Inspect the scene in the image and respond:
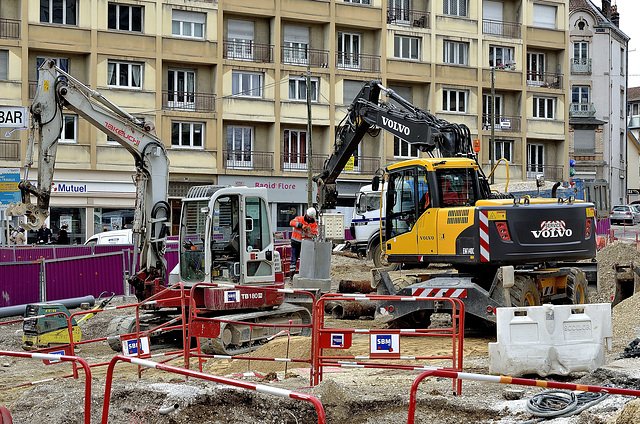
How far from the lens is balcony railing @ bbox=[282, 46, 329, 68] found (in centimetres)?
4350

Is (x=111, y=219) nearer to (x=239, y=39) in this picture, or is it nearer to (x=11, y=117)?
(x=239, y=39)

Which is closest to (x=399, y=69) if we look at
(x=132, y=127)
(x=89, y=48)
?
(x=89, y=48)

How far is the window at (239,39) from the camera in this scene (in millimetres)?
42281

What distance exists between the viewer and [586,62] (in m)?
66.3

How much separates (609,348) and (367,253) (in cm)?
1909

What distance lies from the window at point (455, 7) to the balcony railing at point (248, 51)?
11.5 meters

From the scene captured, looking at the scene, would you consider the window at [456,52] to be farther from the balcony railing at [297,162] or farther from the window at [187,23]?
the window at [187,23]

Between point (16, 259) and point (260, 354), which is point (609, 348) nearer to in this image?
point (260, 354)

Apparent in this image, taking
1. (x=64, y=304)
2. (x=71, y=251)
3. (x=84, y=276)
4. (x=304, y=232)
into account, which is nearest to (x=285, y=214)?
(x=71, y=251)

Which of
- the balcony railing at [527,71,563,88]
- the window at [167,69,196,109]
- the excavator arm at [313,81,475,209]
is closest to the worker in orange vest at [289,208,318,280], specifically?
the excavator arm at [313,81,475,209]

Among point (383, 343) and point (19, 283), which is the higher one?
point (383, 343)

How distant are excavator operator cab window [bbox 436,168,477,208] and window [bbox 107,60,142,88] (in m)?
27.7

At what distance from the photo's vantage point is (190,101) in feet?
135

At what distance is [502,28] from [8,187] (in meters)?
36.9
